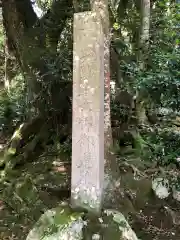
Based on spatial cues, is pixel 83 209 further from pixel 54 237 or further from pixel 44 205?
pixel 44 205

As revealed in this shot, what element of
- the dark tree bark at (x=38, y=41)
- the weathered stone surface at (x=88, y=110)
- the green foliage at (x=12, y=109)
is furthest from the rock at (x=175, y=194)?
the green foliage at (x=12, y=109)

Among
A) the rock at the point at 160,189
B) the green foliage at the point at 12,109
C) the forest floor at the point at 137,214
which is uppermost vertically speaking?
the green foliage at the point at 12,109

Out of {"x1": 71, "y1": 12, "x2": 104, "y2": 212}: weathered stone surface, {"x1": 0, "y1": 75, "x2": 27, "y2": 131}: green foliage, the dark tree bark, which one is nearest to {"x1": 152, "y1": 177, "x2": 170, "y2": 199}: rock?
{"x1": 71, "y1": 12, "x2": 104, "y2": 212}: weathered stone surface

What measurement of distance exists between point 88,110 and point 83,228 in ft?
4.10

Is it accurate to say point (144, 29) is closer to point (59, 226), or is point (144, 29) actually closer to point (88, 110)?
point (88, 110)

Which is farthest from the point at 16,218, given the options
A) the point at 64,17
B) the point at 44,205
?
the point at 64,17

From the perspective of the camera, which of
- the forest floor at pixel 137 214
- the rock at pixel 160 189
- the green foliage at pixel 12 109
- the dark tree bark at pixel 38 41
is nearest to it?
the forest floor at pixel 137 214

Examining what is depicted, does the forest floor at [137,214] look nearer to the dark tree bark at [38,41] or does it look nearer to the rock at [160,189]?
the rock at [160,189]

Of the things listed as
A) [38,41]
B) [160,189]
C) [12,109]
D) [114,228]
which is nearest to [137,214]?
[160,189]

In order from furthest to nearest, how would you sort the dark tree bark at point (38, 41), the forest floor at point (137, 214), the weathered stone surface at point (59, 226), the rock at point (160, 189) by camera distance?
the dark tree bark at point (38, 41) < the rock at point (160, 189) < the forest floor at point (137, 214) < the weathered stone surface at point (59, 226)

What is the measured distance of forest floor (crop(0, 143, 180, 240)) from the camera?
14.0ft

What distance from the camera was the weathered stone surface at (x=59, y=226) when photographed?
127 inches

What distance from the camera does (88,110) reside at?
333 centimetres

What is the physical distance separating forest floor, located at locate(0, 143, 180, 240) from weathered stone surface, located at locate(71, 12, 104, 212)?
826 millimetres
